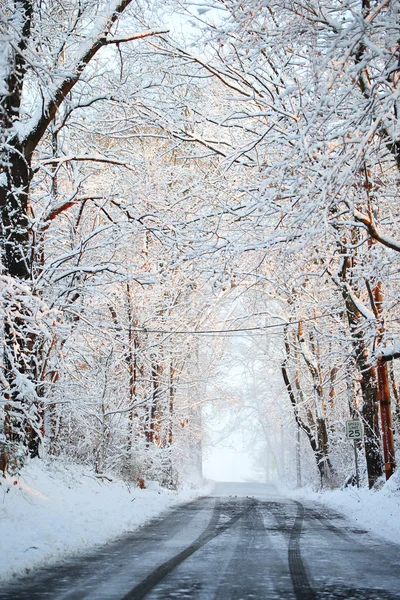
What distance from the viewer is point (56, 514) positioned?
966 cm

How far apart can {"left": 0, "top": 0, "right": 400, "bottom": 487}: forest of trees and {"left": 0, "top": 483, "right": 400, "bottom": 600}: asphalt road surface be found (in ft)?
9.39

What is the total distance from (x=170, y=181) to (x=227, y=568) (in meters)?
10.2

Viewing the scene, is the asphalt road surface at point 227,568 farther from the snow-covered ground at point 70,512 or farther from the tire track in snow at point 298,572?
the snow-covered ground at point 70,512

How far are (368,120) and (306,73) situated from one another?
1.24 meters

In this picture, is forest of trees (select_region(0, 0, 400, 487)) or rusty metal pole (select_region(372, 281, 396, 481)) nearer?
forest of trees (select_region(0, 0, 400, 487))

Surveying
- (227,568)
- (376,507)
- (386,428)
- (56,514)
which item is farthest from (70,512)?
(386,428)

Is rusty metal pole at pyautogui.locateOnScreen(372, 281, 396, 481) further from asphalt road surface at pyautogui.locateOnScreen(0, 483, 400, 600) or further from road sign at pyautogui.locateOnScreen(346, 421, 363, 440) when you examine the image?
asphalt road surface at pyautogui.locateOnScreen(0, 483, 400, 600)

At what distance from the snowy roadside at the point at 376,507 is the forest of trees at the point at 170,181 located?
4.13 feet

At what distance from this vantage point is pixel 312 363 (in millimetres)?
25359

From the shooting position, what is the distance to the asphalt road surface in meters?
5.46

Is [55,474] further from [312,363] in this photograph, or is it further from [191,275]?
[312,363]

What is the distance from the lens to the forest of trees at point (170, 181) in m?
7.67

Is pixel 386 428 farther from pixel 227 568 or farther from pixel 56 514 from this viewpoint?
pixel 227 568

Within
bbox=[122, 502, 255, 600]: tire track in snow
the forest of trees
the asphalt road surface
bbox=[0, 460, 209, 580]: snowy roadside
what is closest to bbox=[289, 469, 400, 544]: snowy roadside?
the asphalt road surface
